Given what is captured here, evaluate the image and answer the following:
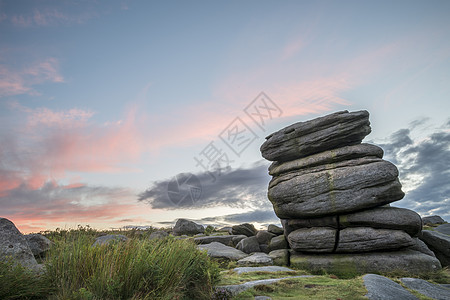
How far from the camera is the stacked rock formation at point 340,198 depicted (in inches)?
760

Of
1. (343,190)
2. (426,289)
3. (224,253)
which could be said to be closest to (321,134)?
(343,190)

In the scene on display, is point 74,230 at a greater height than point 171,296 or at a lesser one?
greater

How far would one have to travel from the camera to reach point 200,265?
1142cm

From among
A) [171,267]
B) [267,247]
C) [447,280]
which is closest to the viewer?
[171,267]

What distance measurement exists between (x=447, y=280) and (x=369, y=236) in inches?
177

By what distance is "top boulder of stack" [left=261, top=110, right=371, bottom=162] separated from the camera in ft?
72.6

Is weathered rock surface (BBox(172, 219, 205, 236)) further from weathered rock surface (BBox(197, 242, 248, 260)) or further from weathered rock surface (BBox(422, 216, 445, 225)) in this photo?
weathered rock surface (BBox(422, 216, 445, 225))

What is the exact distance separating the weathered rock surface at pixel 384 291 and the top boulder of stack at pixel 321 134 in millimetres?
12540

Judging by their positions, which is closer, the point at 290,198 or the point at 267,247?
the point at 290,198

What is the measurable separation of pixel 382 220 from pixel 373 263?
2.96 m

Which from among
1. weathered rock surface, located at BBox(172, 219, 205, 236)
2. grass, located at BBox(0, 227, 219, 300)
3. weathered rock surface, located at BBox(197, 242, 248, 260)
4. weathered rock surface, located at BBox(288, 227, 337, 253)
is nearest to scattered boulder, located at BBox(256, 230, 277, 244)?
weathered rock surface, located at BBox(197, 242, 248, 260)

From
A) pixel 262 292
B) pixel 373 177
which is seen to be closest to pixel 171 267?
pixel 262 292

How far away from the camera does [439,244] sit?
2123 centimetres

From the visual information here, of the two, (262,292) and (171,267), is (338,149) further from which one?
(171,267)
